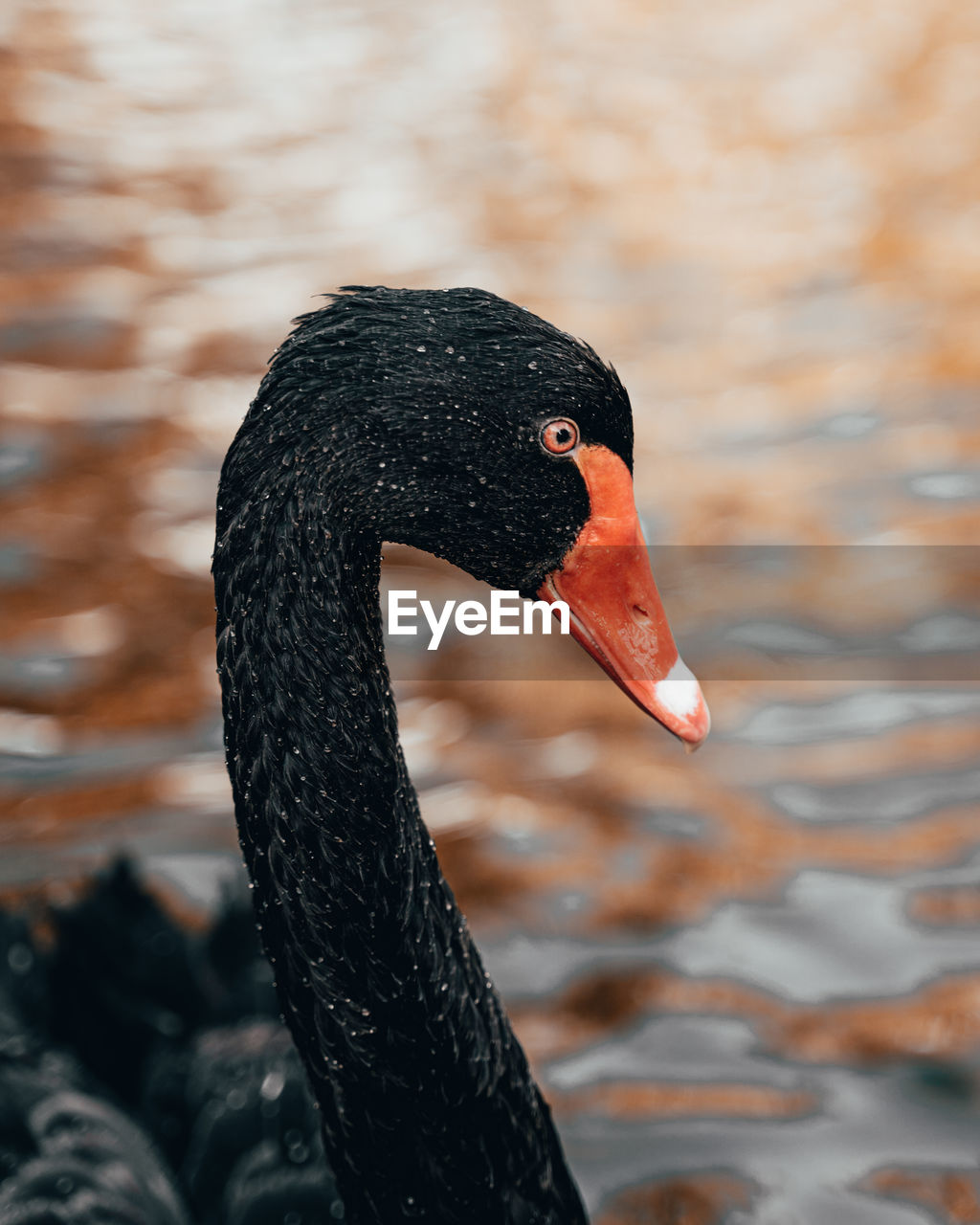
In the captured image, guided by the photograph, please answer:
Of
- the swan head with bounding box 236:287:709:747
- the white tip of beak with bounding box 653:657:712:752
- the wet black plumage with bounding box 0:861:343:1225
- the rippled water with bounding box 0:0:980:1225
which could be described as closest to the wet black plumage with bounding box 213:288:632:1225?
the swan head with bounding box 236:287:709:747

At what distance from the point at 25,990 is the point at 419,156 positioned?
390 cm

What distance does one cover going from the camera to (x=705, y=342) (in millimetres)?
4453

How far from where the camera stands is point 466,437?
1493mm

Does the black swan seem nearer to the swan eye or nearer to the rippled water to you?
the swan eye

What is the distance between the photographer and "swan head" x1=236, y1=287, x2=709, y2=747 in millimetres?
1438

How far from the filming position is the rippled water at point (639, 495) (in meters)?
2.51

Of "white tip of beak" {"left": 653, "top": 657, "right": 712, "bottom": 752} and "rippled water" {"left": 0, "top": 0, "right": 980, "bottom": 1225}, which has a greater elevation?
"rippled water" {"left": 0, "top": 0, "right": 980, "bottom": 1225}

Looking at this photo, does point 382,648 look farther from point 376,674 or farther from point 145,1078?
point 145,1078

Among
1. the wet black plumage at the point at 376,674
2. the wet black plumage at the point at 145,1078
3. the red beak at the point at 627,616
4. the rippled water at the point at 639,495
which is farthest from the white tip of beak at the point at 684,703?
the rippled water at the point at 639,495

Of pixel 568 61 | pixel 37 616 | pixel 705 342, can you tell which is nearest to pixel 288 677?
pixel 37 616

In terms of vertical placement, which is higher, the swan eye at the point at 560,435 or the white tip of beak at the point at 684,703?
the swan eye at the point at 560,435

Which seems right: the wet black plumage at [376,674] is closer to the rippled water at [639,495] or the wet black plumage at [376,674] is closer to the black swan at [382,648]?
the black swan at [382,648]

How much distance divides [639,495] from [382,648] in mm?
2327

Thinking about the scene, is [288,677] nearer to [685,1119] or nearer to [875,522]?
[685,1119]
